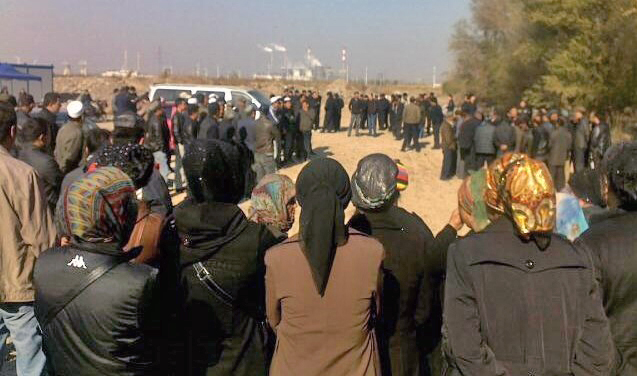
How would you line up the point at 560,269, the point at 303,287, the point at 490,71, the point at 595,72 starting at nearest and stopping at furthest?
the point at 560,269
the point at 303,287
the point at 595,72
the point at 490,71

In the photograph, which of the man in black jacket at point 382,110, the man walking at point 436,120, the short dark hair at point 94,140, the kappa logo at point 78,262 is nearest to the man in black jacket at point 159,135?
the short dark hair at point 94,140

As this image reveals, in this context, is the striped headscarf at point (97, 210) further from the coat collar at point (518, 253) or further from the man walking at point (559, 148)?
the man walking at point (559, 148)

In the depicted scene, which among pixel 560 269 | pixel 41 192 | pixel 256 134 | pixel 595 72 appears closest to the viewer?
pixel 560 269

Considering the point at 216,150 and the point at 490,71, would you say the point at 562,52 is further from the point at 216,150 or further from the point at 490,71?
the point at 216,150

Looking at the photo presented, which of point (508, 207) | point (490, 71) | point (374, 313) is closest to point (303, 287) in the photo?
point (374, 313)

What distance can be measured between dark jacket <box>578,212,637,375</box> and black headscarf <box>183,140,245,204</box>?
5.01 ft

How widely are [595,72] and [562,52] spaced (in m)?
1.67

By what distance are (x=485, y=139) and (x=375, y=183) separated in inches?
404

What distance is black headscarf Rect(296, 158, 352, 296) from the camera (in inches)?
93.7

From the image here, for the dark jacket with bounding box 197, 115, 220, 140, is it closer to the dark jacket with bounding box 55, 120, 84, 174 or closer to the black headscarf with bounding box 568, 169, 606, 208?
the dark jacket with bounding box 55, 120, 84, 174

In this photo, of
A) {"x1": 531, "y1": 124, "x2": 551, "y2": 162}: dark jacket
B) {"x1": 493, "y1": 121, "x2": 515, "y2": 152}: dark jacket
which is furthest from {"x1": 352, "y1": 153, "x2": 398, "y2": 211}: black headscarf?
{"x1": 531, "y1": 124, "x2": 551, "y2": 162}: dark jacket

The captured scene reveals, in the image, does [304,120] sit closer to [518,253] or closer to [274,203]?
[274,203]

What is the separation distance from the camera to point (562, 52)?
27.6 metres

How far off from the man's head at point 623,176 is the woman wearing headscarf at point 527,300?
2.17 feet
